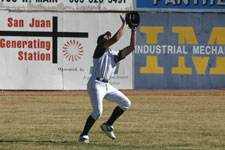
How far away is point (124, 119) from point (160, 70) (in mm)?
12642

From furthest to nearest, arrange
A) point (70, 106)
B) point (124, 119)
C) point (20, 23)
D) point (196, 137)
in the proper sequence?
point (20, 23) < point (70, 106) < point (124, 119) < point (196, 137)

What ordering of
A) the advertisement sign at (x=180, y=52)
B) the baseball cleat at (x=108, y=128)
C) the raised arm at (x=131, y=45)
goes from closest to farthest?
1. the raised arm at (x=131, y=45)
2. the baseball cleat at (x=108, y=128)
3. the advertisement sign at (x=180, y=52)

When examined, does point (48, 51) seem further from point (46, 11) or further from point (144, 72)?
point (144, 72)

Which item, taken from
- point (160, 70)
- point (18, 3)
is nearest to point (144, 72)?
point (160, 70)

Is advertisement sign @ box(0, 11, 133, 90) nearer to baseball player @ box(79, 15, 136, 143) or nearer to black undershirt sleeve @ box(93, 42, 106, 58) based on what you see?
baseball player @ box(79, 15, 136, 143)

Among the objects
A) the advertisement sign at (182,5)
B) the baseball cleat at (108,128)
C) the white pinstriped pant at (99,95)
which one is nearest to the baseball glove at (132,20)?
the white pinstriped pant at (99,95)

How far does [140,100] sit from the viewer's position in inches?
933

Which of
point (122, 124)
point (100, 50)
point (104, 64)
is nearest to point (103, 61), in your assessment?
point (104, 64)

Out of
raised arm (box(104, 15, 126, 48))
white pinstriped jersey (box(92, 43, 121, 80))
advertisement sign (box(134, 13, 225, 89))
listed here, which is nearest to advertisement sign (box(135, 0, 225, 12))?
advertisement sign (box(134, 13, 225, 89))

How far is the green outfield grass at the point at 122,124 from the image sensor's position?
1154 cm

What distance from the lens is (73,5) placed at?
28.6 metres

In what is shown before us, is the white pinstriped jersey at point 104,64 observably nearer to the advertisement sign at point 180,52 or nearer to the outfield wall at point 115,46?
the outfield wall at point 115,46

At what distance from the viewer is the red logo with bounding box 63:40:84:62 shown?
2862 centimetres

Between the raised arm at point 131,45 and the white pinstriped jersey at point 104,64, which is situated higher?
the raised arm at point 131,45
